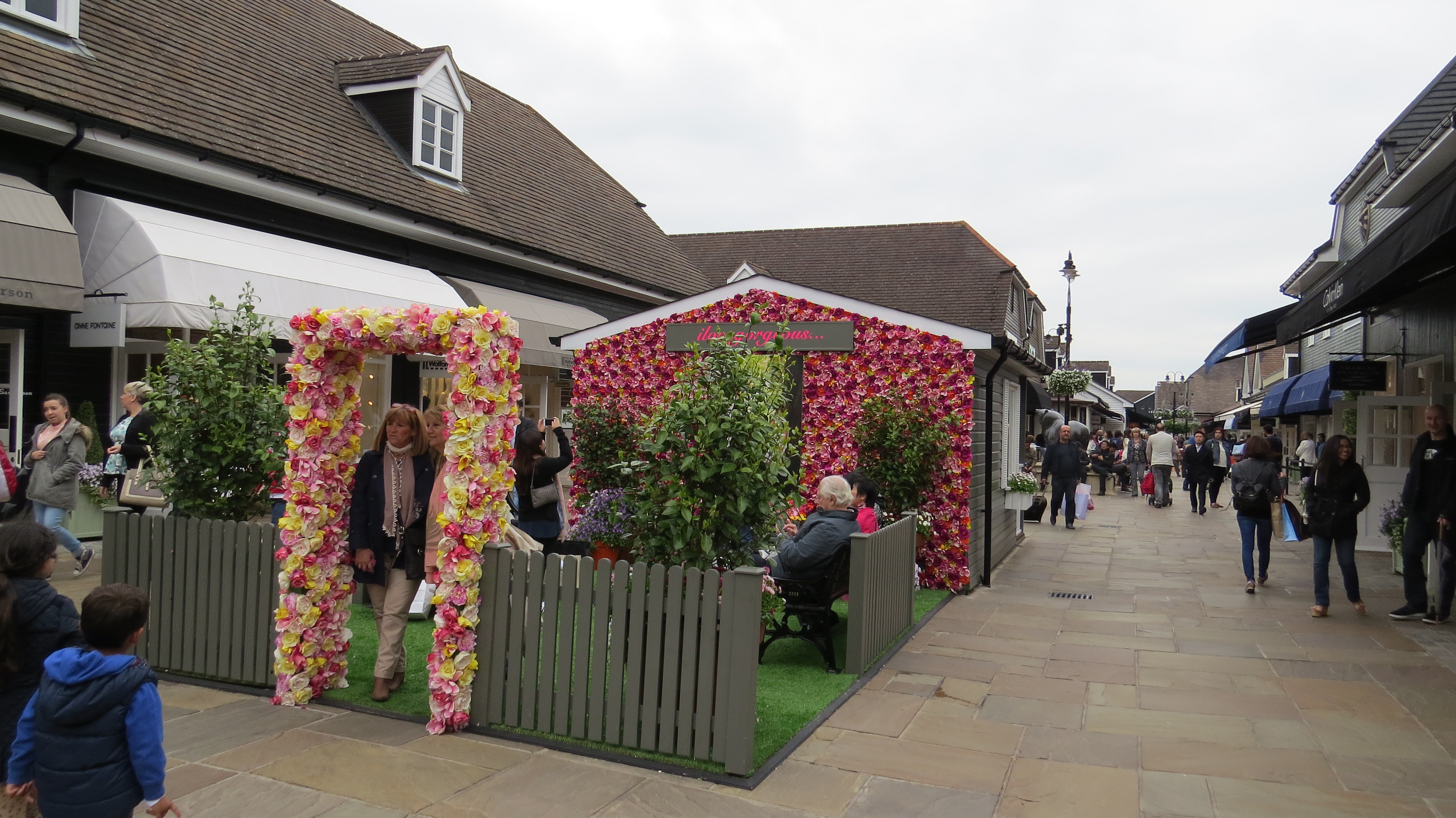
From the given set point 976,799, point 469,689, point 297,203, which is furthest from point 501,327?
point 297,203

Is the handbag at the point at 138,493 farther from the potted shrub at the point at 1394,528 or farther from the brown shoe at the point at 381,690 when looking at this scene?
the potted shrub at the point at 1394,528

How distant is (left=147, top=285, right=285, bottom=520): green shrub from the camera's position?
6.05 meters

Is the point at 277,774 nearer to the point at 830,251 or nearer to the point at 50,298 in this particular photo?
the point at 50,298

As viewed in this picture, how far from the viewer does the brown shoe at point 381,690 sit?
566 centimetres

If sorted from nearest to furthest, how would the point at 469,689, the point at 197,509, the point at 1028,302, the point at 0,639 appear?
1. the point at 0,639
2. the point at 469,689
3. the point at 197,509
4. the point at 1028,302

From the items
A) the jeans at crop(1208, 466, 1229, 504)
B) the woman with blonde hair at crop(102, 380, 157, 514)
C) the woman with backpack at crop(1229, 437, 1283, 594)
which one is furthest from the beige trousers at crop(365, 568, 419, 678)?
the jeans at crop(1208, 466, 1229, 504)

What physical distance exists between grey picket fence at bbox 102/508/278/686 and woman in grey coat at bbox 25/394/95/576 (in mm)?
2337

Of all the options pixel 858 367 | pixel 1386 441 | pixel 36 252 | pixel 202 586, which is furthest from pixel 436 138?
pixel 1386 441

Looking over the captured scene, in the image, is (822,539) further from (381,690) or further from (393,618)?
(381,690)

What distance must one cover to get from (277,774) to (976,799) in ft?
10.6

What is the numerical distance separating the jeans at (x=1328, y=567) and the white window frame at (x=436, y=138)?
491 inches

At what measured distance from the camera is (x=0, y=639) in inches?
127

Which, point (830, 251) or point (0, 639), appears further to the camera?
point (830, 251)

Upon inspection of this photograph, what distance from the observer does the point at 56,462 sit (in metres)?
8.07
